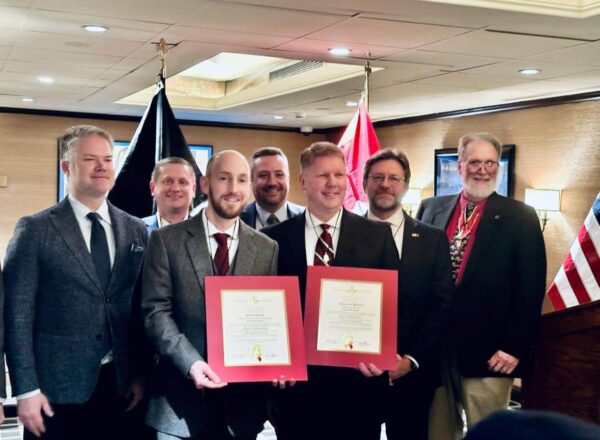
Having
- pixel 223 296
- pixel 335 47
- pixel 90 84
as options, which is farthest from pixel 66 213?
pixel 90 84

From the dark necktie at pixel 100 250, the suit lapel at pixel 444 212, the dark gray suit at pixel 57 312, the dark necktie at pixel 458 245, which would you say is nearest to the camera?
the dark gray suit at pixel 57 312

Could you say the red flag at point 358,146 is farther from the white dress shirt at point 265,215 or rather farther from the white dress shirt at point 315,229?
the white dress shirt at point 315,229

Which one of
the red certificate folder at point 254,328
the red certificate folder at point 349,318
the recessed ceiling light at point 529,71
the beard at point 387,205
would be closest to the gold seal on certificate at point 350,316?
the red certificate folder at point 349,318

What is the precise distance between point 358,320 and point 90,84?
186 inches

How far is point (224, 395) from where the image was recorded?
2496 mm

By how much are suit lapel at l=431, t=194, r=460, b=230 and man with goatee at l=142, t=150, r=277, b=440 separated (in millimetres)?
936

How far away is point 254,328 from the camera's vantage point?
7.93 ft

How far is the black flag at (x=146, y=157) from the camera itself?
3.82 meters

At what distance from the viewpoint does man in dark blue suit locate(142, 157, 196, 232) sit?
11.6 feet

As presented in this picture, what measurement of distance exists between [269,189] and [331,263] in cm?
106

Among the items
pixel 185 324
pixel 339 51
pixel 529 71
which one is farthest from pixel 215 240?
pixel 529 71

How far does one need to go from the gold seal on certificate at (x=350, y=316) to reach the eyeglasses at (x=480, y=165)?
2.68ft

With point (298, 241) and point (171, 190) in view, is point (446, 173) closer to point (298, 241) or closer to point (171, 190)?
point (171, 190)

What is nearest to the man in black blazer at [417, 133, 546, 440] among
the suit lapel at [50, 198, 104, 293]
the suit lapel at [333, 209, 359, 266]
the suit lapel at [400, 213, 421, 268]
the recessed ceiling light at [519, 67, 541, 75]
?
the suit lapel at [400, 213, 421, 268]
